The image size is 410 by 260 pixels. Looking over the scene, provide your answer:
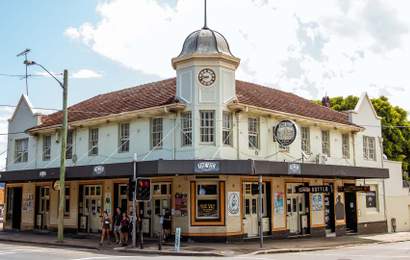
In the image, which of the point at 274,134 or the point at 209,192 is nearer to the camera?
the point at 209,192

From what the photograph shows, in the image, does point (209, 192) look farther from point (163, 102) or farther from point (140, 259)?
point (140, 259)

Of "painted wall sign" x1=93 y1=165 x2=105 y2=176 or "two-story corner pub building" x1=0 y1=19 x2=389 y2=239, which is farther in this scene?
"painted wall sign" x1=93 y1=165 x2=105 y2=176

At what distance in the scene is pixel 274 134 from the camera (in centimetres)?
2531

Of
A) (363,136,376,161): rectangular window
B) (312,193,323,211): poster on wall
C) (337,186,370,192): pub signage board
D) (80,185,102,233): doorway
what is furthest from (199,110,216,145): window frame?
(363,136,376,161): rectangular window

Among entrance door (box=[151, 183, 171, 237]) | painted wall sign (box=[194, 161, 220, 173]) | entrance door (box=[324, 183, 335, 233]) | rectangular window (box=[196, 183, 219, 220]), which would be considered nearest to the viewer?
painted wall sign (box=[194, 161, 220, 173])

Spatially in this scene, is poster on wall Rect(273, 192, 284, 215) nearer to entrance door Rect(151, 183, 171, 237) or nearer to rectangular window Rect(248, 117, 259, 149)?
rectangular window Rect(248, 117, 259, 149)

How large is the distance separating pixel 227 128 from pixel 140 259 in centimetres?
888

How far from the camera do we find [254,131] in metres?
24.8

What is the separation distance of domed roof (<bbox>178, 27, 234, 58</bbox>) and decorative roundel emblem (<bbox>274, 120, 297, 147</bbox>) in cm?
434

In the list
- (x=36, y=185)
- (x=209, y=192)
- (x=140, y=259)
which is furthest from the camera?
(x=36, y=185)

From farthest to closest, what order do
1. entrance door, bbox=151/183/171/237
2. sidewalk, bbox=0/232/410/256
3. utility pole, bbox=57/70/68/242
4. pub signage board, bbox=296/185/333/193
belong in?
pub signage board, bbox=296/185/333/193
entrance door, bbox=151/183/171/237
utility pole, bbox=57/70/68/242
sidewalk, bbox=0/232/410/256

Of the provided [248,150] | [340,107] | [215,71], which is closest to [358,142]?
[248,150]

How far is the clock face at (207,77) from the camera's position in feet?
76.5

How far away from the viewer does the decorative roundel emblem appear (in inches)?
963
